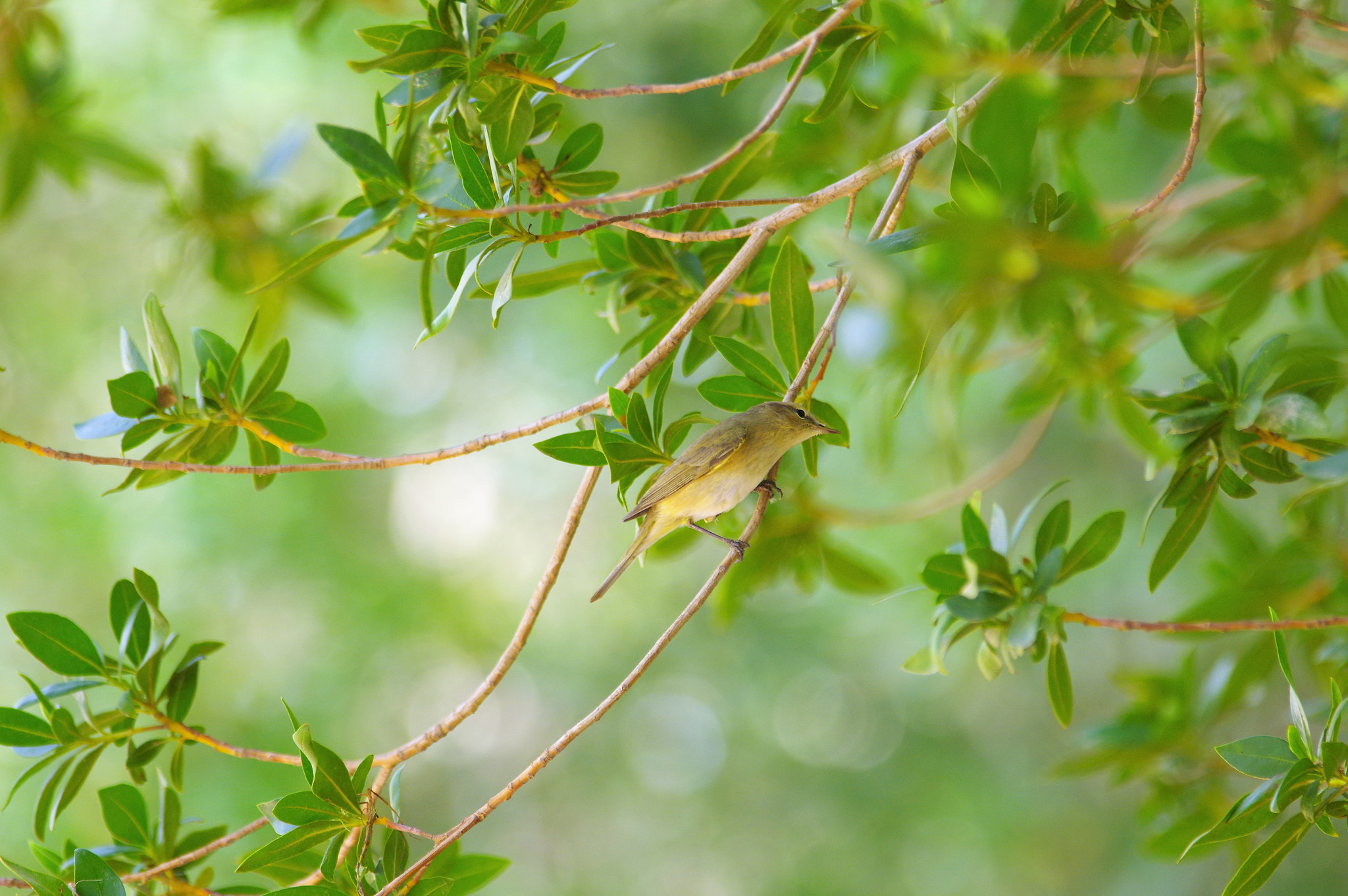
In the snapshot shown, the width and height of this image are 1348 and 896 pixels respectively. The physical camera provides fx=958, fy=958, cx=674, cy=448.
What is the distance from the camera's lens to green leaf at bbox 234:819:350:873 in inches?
61.3

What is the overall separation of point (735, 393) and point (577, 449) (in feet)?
1.06

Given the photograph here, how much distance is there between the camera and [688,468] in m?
2.23

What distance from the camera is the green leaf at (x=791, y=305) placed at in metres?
1.63

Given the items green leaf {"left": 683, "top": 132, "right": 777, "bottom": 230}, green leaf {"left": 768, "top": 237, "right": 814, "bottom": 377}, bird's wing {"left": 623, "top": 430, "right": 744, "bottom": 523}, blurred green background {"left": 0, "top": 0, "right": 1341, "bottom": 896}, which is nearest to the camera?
green leaf {"left": 768, "top": 237, "right": 814, "bottom": 377}

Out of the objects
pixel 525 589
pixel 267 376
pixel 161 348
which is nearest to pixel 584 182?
pixel 267 376

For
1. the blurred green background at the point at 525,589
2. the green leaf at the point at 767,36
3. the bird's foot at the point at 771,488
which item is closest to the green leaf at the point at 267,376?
the green leaf at the point at 767,36

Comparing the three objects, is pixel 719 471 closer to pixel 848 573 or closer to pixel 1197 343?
pixel 848 573

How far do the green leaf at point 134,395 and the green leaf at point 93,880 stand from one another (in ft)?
2.44

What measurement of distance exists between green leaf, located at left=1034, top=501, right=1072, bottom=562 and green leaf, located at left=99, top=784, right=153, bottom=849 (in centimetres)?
182

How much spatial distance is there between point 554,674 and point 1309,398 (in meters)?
4.93

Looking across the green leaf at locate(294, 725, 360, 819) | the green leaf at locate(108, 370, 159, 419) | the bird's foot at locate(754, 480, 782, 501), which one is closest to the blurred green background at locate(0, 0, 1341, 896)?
the bird's foot at locate(754, 480, 782, 501)

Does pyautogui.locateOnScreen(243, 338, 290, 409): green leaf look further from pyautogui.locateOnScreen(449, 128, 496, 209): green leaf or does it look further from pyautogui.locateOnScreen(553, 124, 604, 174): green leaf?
pyautogui.locateOnScreen(553, 124, 604, 174): green leaf

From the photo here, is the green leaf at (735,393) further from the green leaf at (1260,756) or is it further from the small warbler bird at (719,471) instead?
the green leaf at (1260,756)

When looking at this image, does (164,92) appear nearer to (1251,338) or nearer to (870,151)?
(870,151)
